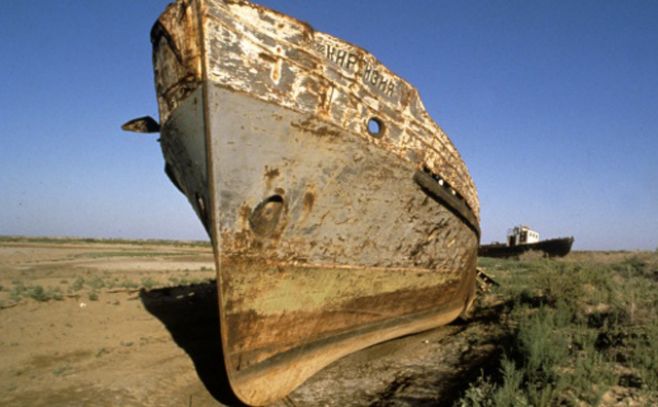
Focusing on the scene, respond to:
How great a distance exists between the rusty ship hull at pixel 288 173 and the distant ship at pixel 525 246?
18945 millimetres

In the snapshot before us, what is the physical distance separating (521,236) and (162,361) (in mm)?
23224

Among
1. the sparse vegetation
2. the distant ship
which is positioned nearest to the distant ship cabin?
the distant ship

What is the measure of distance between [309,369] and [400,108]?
2.54 m

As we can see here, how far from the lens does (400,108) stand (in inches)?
141

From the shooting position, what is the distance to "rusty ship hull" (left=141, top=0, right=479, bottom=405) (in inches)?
104

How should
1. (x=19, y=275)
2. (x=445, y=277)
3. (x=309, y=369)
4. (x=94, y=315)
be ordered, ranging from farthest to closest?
(x=19, y=275)
(x=94, y=315)
(x=445, y=277)
(x=309, y=369)

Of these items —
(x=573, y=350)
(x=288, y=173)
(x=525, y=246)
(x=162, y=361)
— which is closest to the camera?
(x=288, y=173)

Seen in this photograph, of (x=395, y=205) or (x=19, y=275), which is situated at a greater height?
(x=395, y=205)

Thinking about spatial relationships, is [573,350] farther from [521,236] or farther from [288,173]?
[521,236]

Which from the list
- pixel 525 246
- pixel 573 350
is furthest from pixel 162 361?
pixel 525 246

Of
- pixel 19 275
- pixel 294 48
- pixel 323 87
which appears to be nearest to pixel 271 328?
pixel 323 87

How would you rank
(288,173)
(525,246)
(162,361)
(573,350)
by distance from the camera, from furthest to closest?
(525,246) < (162,361) < (573,350) < (288,173)

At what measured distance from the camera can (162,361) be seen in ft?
13.3

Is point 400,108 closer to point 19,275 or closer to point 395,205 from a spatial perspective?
point 395,205
